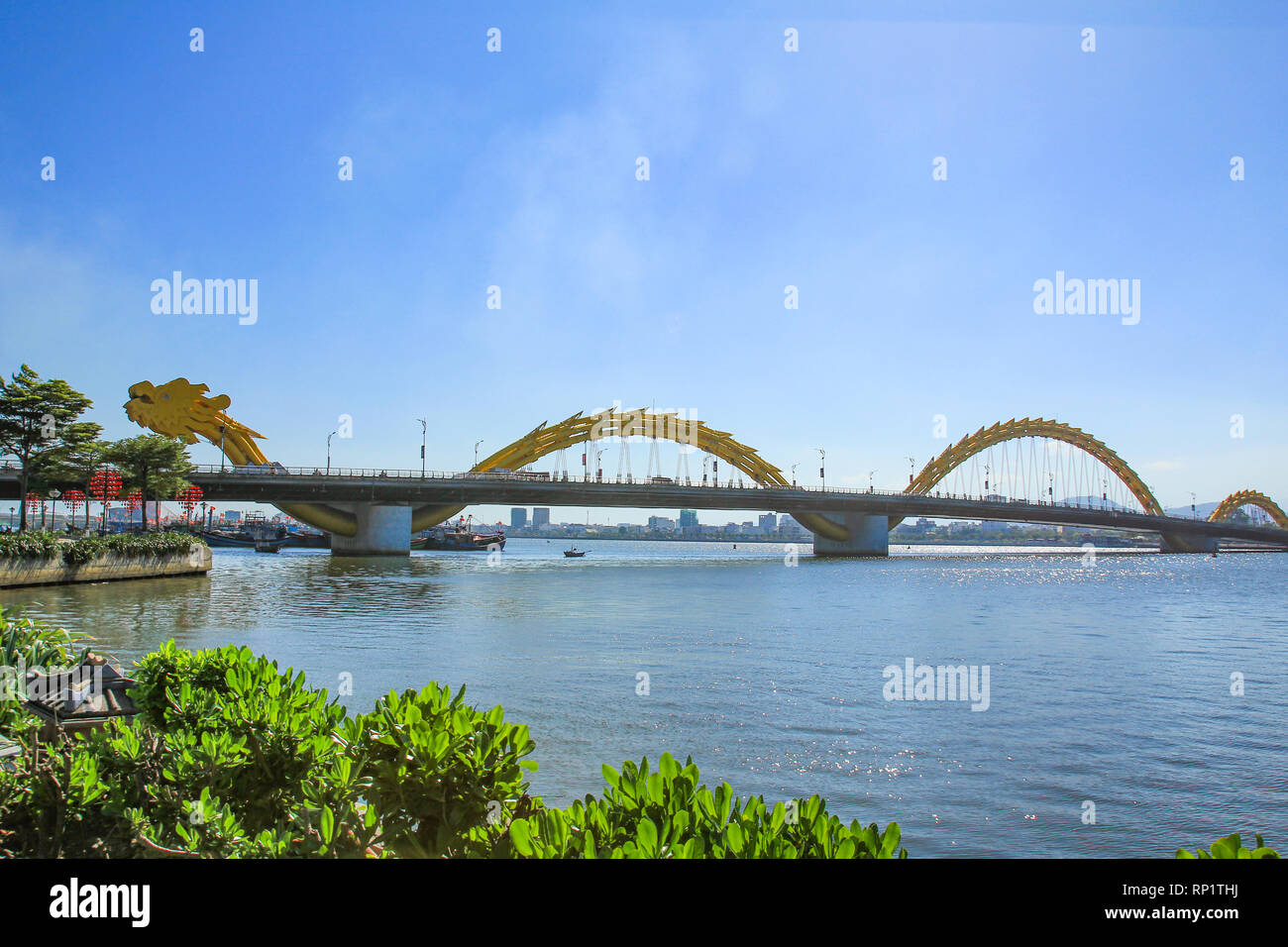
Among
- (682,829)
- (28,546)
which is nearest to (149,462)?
(28,546)

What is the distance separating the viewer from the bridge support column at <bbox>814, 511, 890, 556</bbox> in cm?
10988

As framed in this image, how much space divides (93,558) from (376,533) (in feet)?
140

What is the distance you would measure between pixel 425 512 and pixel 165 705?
8904cm

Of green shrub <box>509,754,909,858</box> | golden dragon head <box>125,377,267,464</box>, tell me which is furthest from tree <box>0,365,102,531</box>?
green shrub <box>509,754,909,858</box>

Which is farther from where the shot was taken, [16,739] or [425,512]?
[425,512]

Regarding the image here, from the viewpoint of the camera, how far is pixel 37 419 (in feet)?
149

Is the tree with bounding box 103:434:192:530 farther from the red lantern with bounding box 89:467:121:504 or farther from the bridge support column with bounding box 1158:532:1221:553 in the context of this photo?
the bridge support column with bounding box 1158:532:1221:553

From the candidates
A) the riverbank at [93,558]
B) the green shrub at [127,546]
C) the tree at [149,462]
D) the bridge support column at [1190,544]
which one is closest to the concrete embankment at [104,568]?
the riverbank at [93,558]

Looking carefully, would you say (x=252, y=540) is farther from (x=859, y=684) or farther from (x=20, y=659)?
(x=20, y=659)

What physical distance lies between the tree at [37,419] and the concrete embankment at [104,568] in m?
6.87
